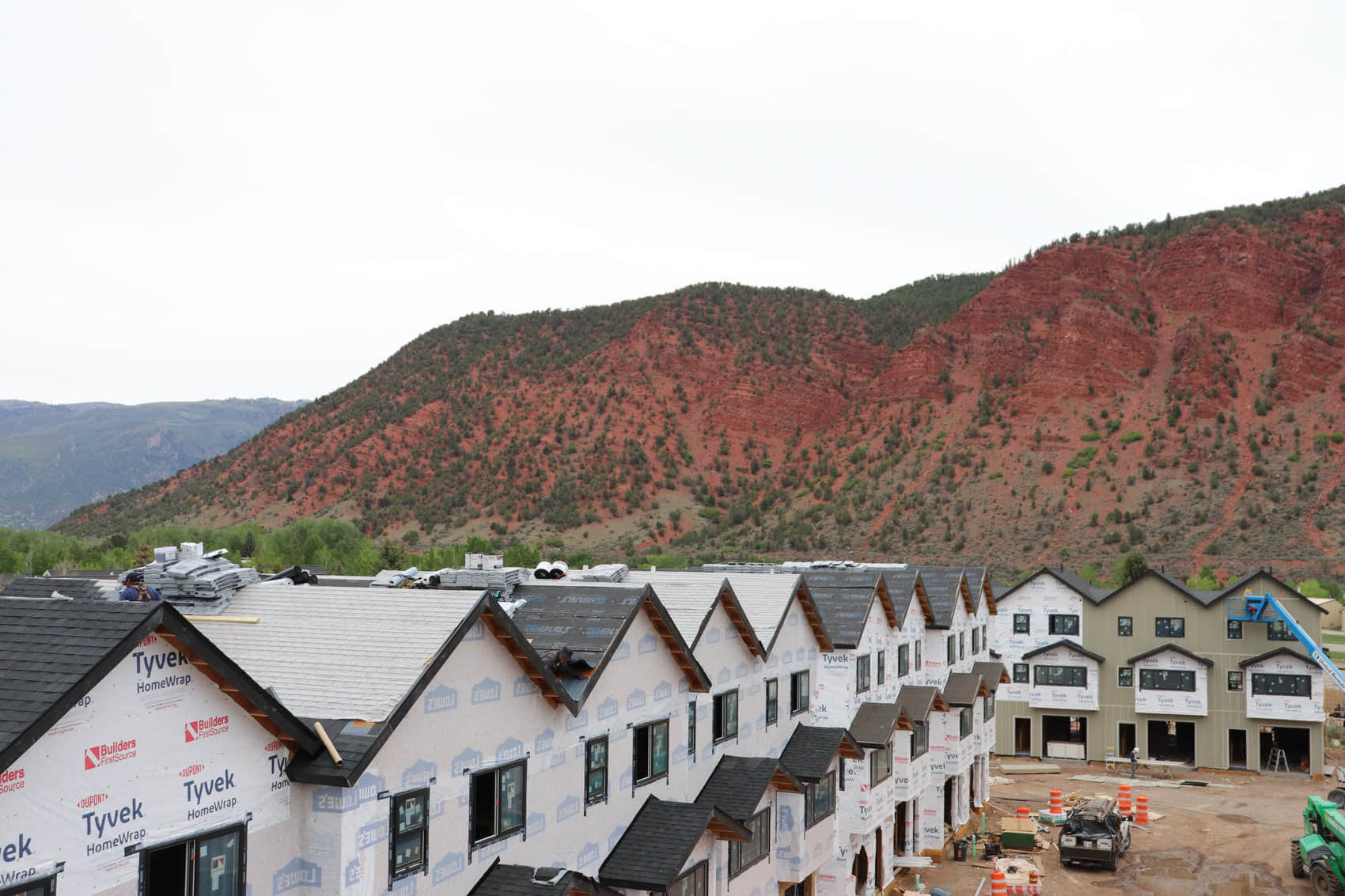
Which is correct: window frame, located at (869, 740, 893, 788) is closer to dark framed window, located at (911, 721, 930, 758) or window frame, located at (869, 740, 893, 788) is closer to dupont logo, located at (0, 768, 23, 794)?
dark framed window, located at (911, 721, 930, 758)

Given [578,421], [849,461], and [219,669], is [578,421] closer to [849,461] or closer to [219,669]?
[849,461]

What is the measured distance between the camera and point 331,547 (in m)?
85.6

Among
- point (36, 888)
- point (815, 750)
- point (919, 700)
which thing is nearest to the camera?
point (36, 888)

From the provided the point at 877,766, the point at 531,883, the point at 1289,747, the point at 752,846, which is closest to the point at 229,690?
the point at 531,883

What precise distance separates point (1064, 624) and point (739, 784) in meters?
38.8

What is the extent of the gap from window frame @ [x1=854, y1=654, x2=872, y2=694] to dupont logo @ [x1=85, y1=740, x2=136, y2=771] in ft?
70.2

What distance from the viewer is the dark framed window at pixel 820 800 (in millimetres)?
23359

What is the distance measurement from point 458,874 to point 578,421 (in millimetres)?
103188

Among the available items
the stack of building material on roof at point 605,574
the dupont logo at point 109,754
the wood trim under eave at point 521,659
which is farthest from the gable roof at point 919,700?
the dupont logo at point 109,754

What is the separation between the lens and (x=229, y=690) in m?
10.4

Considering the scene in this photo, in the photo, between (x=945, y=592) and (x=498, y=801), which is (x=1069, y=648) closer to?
(x=945, y=592)

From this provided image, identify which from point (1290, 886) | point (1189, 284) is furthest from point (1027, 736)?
point (1189, 284)

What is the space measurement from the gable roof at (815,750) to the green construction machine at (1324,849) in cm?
1507

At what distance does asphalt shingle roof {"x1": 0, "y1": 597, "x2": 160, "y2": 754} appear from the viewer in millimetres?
8453
